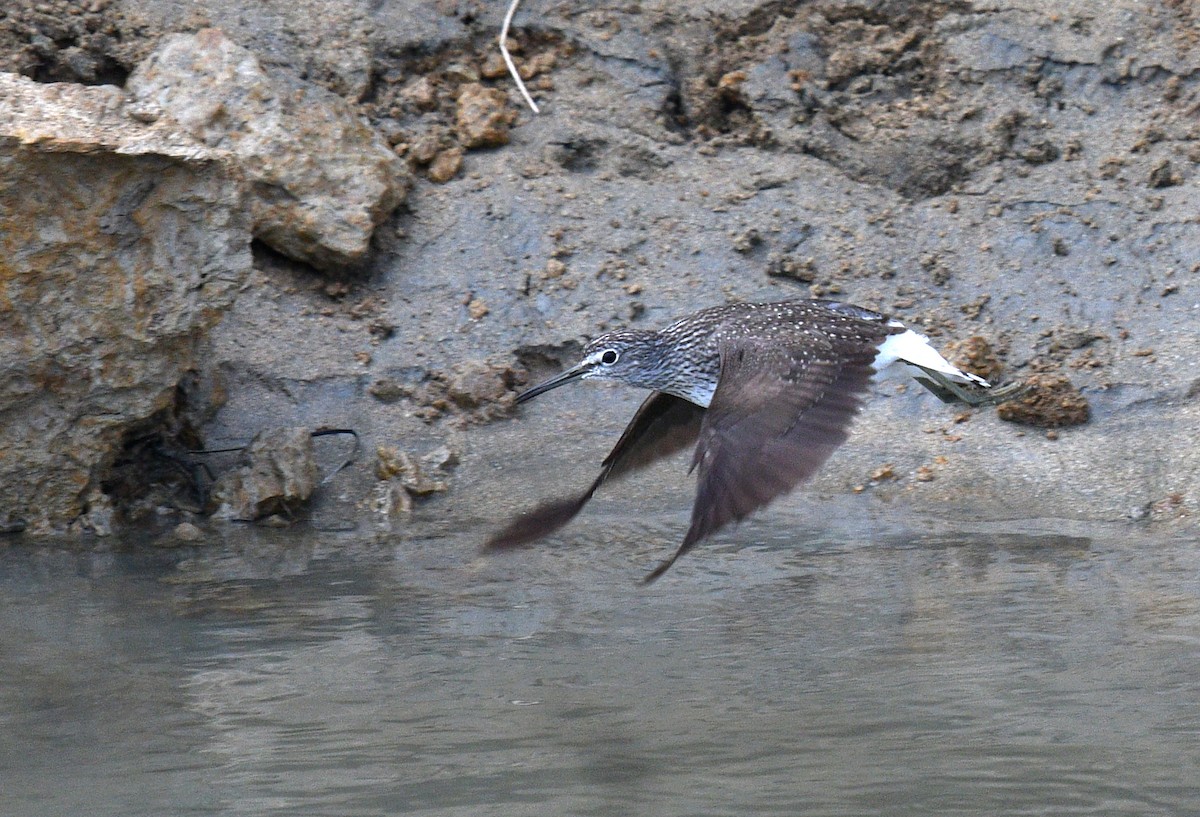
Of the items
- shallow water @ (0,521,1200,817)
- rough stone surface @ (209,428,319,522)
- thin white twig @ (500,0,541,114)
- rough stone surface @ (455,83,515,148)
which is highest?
thin white twig @ (500,0,541,114)

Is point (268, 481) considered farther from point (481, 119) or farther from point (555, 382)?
point (481, 119)

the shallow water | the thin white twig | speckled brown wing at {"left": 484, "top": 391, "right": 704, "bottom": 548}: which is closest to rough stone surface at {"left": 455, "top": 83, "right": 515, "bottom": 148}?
the thin white twig

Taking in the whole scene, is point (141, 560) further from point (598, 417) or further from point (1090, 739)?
point (1090, 739)

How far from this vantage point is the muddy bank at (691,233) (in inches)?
227

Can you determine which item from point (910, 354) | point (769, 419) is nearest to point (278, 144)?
point (910, 354)

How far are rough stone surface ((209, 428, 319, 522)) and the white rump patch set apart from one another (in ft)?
6.92

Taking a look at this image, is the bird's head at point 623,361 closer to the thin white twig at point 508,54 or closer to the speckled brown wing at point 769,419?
the speckled brown wing at point 769,419

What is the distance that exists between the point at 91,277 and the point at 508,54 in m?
2.55

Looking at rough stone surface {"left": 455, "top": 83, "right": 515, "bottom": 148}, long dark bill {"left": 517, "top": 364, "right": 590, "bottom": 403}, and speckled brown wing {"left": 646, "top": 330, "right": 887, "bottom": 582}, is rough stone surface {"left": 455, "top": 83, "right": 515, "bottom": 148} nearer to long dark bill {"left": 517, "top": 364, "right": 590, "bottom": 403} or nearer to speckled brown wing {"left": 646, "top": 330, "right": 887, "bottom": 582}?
long dark bill {"left": 517, "top": 364, "right": 590, "bottom": 403}

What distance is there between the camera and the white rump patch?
191 inches

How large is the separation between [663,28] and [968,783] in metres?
4.73

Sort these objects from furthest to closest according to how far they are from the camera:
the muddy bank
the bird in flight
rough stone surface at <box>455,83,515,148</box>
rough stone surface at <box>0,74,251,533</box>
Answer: rough stone surface at <box>455,83,515,148</box> < the muddy bank < rough stone surface at <box>0,74,251,533</box> < the bird in flight

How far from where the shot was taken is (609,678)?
12.7ft

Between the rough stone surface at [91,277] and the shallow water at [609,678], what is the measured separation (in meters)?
0.38
